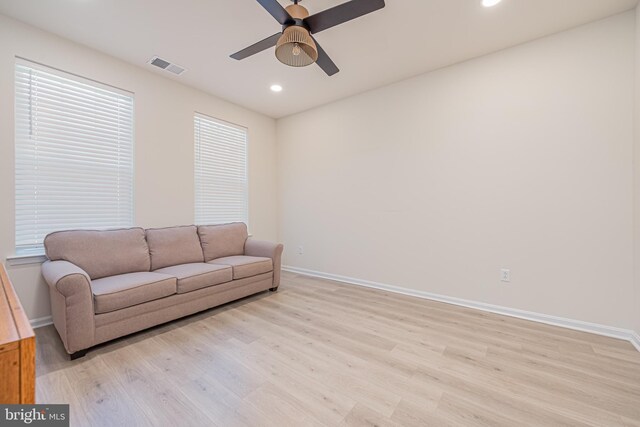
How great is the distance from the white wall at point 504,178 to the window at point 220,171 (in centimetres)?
158

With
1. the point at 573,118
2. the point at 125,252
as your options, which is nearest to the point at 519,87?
the point at 573,118

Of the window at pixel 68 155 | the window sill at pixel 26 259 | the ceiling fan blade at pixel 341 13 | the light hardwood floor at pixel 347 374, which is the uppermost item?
the ceiling fan blade at pixel 341 13

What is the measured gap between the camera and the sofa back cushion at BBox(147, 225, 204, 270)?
3.02m

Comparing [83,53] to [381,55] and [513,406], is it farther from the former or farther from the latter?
[513,406]

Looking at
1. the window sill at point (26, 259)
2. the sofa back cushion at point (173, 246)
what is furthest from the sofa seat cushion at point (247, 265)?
the window sill at point (26, 259)

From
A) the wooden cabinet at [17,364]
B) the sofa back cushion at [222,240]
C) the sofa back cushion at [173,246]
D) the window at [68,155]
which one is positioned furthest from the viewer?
the sofa back cushion at [222,240]

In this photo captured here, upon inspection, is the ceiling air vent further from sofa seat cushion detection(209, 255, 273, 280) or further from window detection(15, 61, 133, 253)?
sofa seat cushion detection(209, 255, 273, 280)

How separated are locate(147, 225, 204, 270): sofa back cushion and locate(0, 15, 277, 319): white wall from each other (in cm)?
27

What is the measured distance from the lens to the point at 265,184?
192 inches

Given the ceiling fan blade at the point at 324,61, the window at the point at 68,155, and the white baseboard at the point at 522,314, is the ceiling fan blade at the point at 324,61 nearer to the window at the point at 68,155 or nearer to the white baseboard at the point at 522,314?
the window at the point at 68,155

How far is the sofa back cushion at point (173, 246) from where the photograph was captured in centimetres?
302

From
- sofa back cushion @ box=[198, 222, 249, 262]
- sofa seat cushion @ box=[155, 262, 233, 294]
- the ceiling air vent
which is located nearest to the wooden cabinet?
sofa seat cushion @ box=[155, 262, 233, 294]

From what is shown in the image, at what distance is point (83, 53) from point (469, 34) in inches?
156

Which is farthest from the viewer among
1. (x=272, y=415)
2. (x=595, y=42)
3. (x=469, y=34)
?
(x=469, y=34)
